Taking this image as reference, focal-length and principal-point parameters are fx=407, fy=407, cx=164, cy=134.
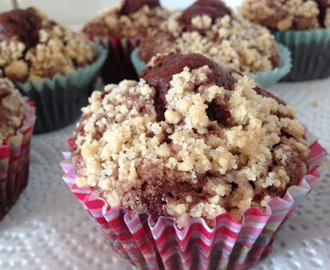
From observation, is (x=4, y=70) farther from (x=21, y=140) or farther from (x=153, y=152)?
(x=153, y=152)

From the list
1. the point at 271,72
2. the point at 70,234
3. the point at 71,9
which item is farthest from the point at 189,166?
the point at 71,9

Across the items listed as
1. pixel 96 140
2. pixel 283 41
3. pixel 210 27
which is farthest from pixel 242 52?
pixel 96 140

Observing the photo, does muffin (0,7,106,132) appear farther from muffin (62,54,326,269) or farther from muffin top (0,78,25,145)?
muffin (62,54,326,269)

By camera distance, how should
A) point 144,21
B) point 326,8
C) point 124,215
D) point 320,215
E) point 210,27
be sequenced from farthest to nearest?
point 144,21, point 326,8, point 210,27, point 320,215, point 124,215

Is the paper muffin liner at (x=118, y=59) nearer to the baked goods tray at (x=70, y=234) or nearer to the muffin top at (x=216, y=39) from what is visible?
the muffin top at (x=216, y=39)

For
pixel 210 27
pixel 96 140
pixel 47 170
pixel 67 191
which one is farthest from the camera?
pixel 210 27

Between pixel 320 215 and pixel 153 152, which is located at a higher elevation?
pixel 153 152

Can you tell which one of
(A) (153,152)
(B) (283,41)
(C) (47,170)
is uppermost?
(A) (153,152)
